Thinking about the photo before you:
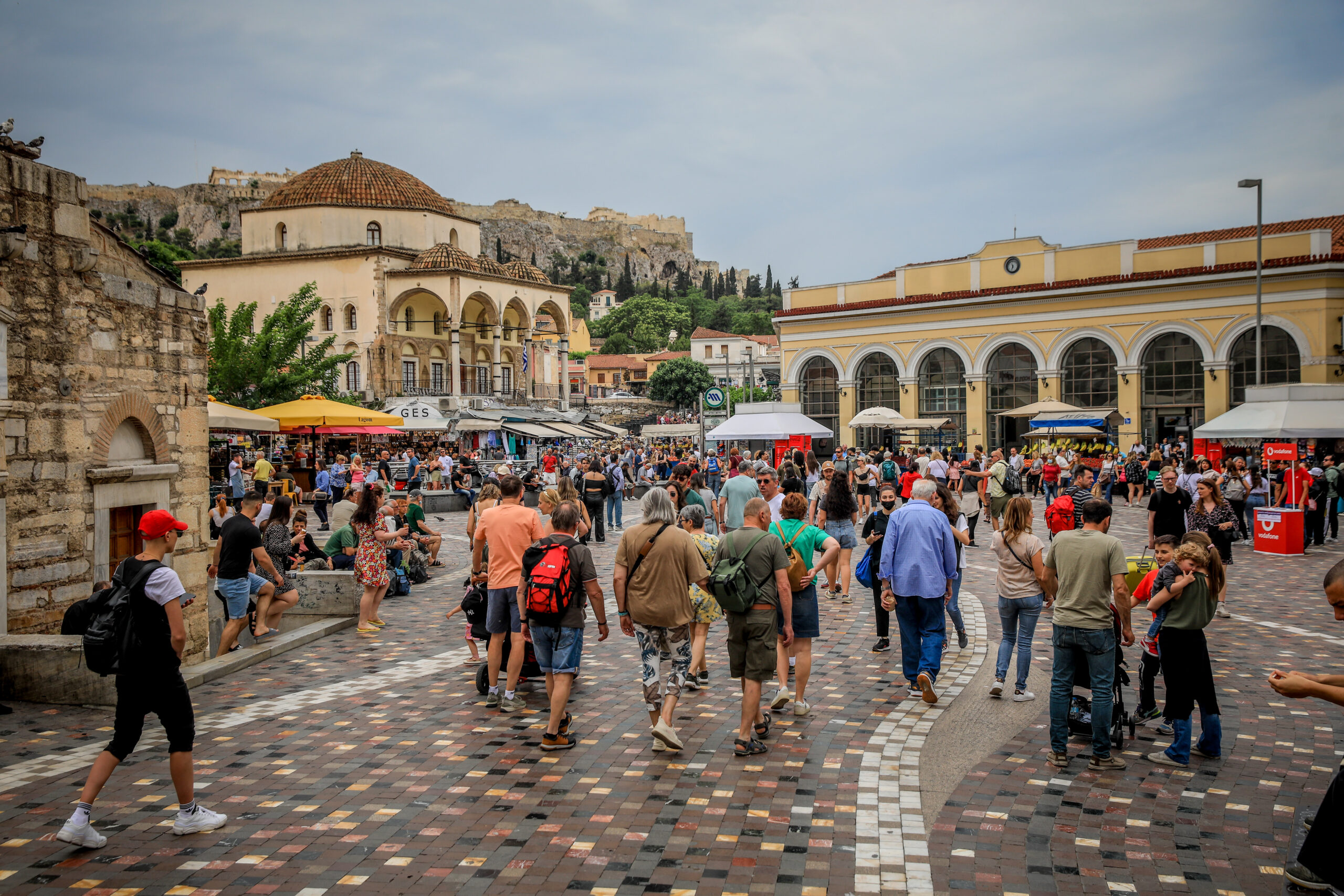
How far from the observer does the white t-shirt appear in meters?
4.80

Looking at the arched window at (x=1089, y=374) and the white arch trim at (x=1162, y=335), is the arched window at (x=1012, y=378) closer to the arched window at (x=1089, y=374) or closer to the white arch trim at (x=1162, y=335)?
the arched window at (x=1089, y=374)

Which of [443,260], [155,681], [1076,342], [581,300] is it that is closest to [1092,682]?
[155,681]

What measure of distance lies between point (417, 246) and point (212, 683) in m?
45.2

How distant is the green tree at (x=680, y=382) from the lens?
287 ft

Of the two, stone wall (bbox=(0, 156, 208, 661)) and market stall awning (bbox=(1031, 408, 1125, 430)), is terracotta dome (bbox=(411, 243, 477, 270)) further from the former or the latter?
stone wall (bbox=(0, 156, 208, 661))

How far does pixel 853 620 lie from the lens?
10273 mm

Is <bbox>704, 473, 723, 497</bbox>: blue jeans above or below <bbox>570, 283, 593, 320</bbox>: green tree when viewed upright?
below

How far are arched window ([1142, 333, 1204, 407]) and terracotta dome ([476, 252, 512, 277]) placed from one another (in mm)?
31222

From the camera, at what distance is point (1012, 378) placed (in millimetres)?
35750

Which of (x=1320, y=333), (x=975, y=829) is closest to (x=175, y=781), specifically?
(x=975, y=829)

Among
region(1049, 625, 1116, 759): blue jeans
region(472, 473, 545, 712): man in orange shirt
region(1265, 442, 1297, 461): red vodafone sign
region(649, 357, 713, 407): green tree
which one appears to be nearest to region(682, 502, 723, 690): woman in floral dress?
region(472, 473, 545, 712): man in orange shirt

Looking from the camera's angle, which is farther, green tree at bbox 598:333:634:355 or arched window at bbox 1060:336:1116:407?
green tree at bbox 598:333:634:355

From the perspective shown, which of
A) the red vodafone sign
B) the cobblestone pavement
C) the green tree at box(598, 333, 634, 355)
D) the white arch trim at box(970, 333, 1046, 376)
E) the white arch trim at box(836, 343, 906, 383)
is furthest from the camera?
the green tree at box(598, 333, 634, 355)

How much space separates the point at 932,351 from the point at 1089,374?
5943 millimetres
